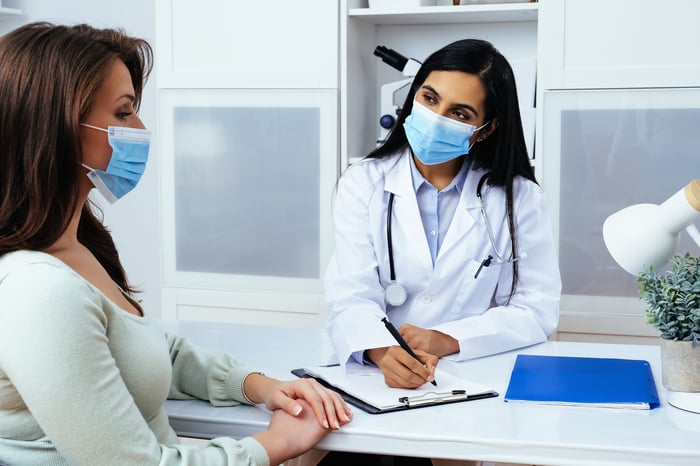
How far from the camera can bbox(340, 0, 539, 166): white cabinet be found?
2715mm

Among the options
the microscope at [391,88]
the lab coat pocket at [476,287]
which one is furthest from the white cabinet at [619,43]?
the lab coat pocket at [476,287]

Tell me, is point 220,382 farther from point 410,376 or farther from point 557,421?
point 557,421

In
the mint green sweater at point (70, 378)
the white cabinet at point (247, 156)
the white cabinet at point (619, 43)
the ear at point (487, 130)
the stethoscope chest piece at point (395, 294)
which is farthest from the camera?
the white cabinet at point (247, 156)

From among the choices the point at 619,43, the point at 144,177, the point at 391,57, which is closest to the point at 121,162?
the point at 391,57

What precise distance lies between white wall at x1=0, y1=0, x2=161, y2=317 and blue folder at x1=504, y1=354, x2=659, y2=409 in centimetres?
220

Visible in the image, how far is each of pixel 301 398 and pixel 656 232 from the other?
0.58 m

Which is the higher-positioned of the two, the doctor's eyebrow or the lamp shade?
the doctor's eyebrow

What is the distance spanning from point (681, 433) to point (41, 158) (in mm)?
934

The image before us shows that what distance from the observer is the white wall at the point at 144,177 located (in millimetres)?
3389

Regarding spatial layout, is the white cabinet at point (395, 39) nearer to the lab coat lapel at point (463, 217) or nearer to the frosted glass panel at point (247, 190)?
the frosted glass panel at point (247, 190)

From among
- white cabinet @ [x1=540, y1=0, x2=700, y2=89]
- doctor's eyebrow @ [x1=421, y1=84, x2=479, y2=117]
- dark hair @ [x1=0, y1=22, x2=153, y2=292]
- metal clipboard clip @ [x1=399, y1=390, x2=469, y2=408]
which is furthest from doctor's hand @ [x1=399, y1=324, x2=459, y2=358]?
white cabinet @ [x1=540, y1=0, x2=700, y2=89]

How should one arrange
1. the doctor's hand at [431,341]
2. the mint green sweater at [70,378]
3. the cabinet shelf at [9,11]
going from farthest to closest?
1. the cabinet shelf at [9,11]
2. the doctor's hand at [431,341]
3. the mint green sweater at [70,378]

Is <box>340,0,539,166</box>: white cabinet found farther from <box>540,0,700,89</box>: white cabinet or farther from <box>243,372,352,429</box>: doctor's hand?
<box>243,372,352,429</box>: doctor's hand

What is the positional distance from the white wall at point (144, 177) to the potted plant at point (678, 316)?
7.97ft
